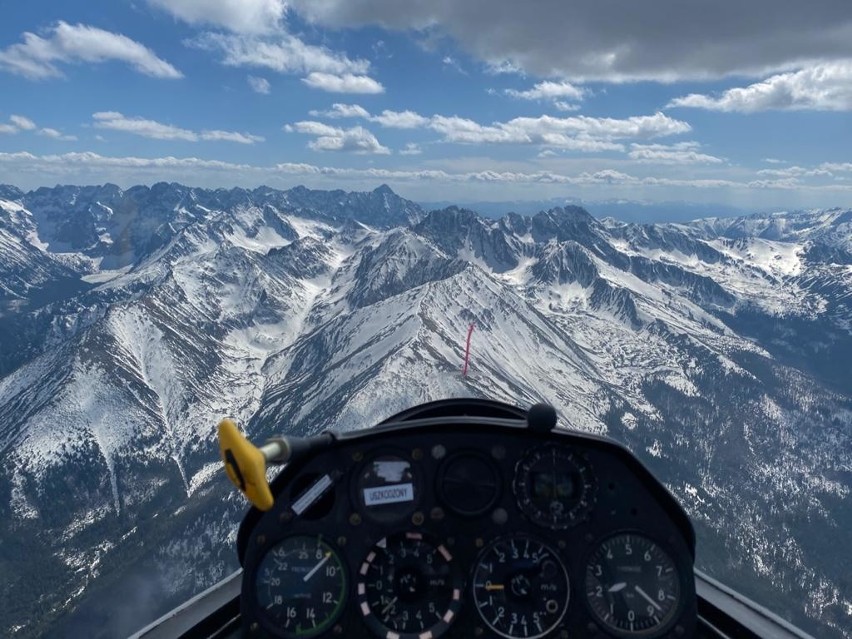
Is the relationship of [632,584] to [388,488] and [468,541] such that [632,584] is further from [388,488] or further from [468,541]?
[388,488]

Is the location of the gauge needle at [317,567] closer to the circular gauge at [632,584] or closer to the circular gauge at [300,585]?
the circular gauge at [300,585]

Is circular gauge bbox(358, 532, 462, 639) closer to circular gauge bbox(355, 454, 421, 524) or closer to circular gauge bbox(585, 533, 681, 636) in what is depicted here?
circular gauge bbox(355, 454, 421, 524)

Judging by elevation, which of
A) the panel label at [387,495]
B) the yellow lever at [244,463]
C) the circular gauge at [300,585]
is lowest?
the circular gauge at [300,585]

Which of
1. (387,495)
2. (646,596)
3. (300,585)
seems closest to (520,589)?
(646,596)

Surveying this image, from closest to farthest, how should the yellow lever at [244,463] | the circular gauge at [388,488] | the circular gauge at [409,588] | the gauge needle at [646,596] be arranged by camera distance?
the yellow lever at [244,463] → the circular gauge at [409,588] → the gauge needle at [646,596] → the circular gauge at [388,488]

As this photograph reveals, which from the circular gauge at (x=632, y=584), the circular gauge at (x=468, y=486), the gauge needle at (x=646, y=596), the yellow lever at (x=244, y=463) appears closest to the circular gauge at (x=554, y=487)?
the circular gauge at (x=468, y=486)

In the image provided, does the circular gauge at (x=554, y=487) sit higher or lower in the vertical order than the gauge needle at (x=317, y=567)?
higher

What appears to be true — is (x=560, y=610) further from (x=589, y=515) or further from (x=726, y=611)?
(x=726, y=611)
